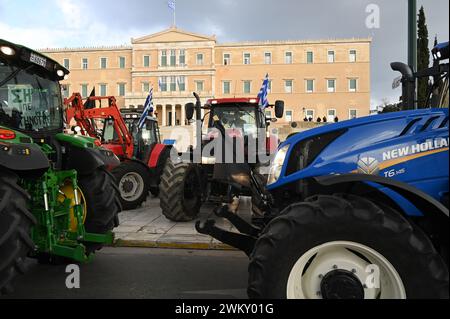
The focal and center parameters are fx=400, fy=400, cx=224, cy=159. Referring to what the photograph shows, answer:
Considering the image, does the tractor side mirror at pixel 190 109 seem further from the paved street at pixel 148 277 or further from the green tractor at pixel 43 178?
the paved street at pixel 148 277

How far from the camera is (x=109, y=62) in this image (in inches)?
2474

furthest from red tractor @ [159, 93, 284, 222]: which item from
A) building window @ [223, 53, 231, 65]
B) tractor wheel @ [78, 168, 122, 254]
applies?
building window @ [223, 53, 231, 65]

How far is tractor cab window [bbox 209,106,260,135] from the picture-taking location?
9.13 meters

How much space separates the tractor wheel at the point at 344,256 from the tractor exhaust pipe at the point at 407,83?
1.45 metres

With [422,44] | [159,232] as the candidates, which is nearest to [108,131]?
[159,232]

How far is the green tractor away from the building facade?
53.4m

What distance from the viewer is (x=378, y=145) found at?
123 inches

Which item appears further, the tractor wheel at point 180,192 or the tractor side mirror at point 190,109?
the tractor side mirror at point 190,109

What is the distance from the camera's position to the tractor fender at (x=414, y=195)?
9.10ft

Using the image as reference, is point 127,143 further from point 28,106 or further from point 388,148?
point 388,148

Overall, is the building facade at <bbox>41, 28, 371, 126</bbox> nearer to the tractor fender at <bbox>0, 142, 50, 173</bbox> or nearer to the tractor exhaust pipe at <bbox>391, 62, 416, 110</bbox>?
the tractor exhaust pipe at <bbox>391, 62, 416, 110</bbox>

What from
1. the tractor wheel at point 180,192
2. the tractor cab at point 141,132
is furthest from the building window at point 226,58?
the tractor wheel at point 180,192

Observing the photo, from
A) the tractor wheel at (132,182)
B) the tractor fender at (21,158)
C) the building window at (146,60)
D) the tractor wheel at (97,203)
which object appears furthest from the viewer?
the building window at (146,60)
